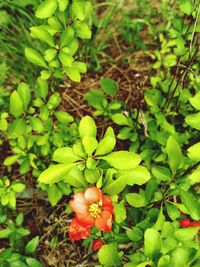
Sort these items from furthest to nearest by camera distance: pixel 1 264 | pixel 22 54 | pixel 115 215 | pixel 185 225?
pixel 22 54, pixel 1 264, pixel 185 225, pixel 115 215

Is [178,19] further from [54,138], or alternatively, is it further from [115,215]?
[115,215]

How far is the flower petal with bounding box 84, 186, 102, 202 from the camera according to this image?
113 centimetres

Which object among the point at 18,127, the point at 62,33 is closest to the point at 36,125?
the point at 18,127

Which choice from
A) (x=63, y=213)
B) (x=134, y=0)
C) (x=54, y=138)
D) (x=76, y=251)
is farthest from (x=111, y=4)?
(x=76, y=251)

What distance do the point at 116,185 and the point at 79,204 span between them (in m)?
0.12

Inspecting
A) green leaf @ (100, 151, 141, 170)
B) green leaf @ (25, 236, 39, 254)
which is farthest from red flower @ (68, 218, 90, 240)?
green leaf @ (25, 236, 39, 254)

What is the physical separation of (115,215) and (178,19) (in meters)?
0.83

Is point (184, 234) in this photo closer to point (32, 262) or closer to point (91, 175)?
point (91, 175)

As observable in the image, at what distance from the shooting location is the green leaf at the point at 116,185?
46.1 inches

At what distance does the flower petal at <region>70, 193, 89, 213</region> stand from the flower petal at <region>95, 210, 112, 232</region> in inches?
1.9

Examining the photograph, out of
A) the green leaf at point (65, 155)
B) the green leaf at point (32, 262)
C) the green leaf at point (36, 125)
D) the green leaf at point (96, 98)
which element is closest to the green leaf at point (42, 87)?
the green leaf at point (36, 125)

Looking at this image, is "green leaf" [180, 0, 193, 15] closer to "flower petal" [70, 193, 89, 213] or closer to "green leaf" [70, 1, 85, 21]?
"green leaf" [70, 1, 85, 21]

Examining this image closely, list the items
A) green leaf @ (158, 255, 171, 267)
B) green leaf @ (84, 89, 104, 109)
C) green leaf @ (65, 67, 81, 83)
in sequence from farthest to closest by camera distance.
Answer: green leaf @ (84, 89, 104, 109) → green leaf @ (65, 67, 81, 83) → green leaf @ (158, 255, 171, 267)

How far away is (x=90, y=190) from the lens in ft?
3.74
